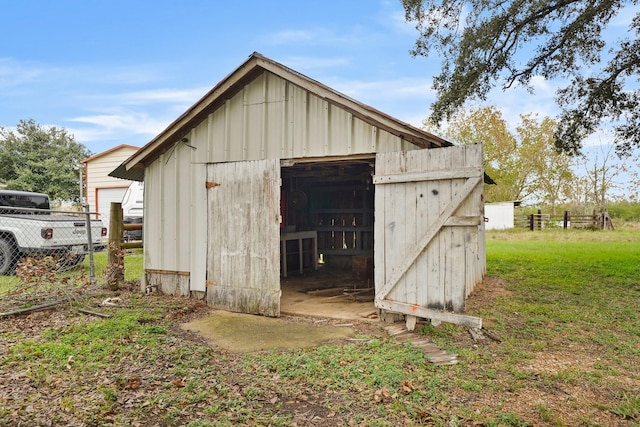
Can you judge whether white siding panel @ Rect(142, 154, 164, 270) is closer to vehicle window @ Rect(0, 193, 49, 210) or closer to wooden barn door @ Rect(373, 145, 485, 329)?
wooden barn door @ Rect(373, 145, 485, 329)

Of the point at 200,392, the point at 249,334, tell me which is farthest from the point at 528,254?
the point at 200,392

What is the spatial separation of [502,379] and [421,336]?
1.27 metres

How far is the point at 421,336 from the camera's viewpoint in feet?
15.9

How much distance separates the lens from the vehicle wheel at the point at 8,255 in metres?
8.61

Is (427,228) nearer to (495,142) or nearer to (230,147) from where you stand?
(230,147)

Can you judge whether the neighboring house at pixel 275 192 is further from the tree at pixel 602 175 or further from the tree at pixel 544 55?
the tree at pixel 602 175

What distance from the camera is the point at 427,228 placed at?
490 centimetres

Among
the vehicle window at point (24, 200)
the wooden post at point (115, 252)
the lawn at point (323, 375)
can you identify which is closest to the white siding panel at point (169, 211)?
the wooden post at point (115, 252)

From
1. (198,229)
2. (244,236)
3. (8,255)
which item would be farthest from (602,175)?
(8,255)

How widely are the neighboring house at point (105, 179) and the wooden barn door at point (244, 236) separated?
46.8 feet

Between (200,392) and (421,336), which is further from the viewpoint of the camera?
(421,336)

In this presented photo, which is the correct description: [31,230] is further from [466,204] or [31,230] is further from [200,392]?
[466,204]

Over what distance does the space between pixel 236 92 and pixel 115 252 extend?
12.4ft

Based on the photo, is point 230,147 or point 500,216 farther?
point 500,216
